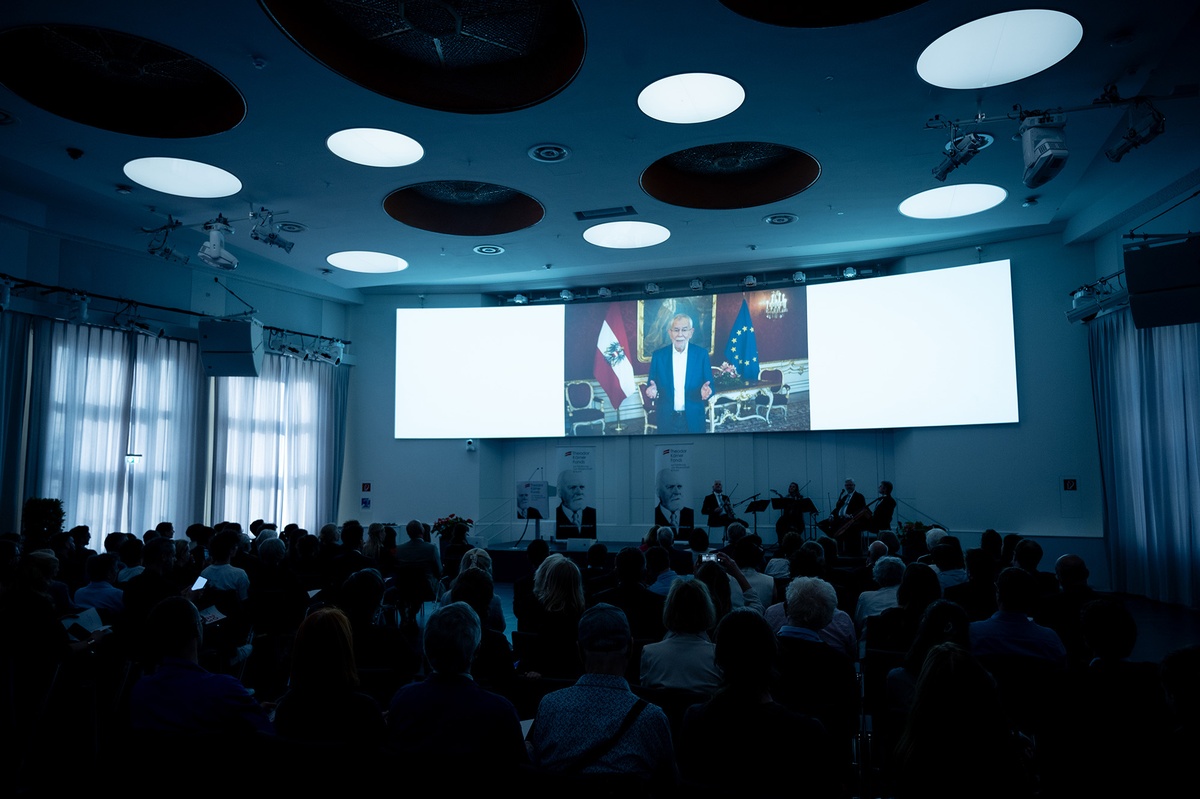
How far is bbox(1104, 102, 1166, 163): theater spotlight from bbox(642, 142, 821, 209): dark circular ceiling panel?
9.25 ft

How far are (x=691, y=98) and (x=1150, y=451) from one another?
7256 mm

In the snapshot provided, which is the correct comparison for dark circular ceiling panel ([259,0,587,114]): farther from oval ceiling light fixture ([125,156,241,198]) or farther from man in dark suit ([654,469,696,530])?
man in dark suit ([654,469,696,530])

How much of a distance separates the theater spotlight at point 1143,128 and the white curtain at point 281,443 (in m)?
11.4

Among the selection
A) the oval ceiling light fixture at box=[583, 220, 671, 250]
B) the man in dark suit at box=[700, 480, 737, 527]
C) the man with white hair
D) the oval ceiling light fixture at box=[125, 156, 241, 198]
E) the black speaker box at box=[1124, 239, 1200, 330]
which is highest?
the oval ceiling light fixture at box=[583, 220, 671, 250]

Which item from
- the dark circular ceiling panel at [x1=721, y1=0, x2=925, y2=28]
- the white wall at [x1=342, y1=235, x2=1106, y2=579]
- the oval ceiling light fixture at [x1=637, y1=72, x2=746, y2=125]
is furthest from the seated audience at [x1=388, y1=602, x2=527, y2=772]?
the white wall at [x1=342, y1=235, x2=1106, y2=579]

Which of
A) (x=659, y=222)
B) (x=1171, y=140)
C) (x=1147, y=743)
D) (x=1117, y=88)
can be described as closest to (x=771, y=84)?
(x=1117, y=88)

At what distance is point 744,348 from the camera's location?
12438mm

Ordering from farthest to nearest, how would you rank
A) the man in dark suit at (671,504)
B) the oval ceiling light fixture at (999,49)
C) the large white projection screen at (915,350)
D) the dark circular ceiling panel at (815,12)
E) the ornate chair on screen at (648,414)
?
1. the ornate chair on screen at (648,414)
2. the man in dark suit at (671,504)
3. the large white projection screen at (915,350)
4. the oval ceiling light fixture at (999,49)
5. the dark circular ceiling panel at (815,12)

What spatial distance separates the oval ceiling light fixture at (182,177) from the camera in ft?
25.6

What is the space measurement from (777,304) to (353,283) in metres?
7.25

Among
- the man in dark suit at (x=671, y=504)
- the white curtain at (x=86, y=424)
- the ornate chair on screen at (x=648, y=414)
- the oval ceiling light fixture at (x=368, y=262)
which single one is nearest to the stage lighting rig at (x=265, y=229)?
the oval ceiling light fixture at (x=368, y=262)

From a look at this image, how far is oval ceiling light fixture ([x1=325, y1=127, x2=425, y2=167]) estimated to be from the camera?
720 cm

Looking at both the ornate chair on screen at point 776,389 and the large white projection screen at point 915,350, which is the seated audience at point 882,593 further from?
the ornate chair on screen at point 776,389

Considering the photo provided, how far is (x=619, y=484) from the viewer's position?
13547mm
